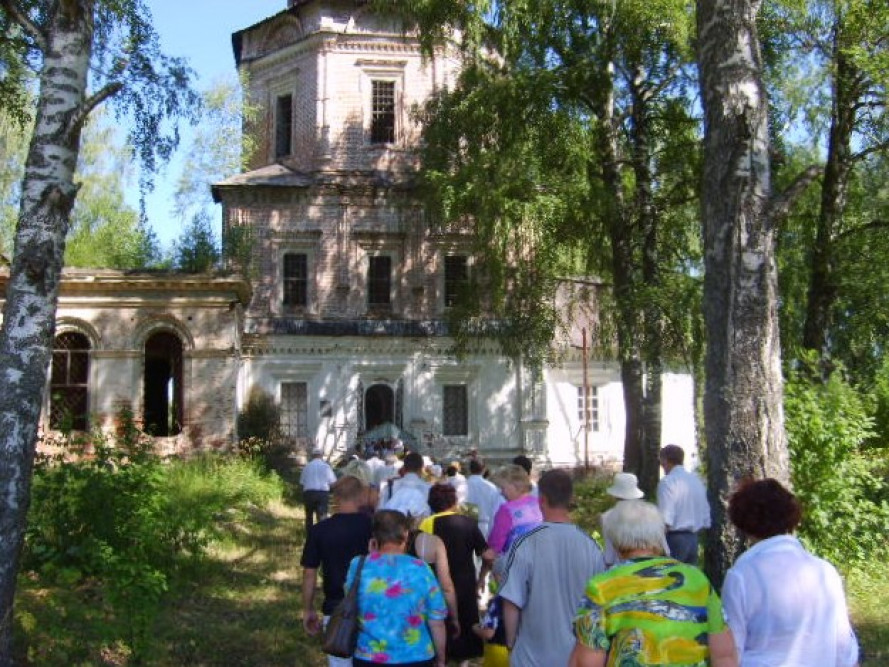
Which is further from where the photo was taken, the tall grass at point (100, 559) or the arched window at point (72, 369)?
the arched window at point (72, 369)

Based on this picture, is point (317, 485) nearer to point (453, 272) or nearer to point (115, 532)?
point (115, 532)

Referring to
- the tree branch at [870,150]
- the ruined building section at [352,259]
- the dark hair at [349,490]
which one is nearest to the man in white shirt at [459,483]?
the dark hair at [349,490]

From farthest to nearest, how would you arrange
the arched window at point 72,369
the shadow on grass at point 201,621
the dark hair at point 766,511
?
the arched window at point 72,369 < the shadow on grass at point 201,621 < the dark hair at point 766,511

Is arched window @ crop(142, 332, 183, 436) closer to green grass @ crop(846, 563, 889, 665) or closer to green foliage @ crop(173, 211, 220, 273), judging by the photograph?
green foliage @ crop(173, 211, 220, 273)

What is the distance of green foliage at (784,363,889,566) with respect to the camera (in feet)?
34.9

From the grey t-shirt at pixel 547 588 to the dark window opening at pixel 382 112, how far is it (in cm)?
2554

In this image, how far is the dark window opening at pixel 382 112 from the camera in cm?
2939

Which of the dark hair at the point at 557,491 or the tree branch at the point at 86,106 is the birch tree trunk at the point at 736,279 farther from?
the tree branch at the point at 86,106

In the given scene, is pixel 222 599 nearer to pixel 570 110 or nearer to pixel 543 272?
pixel 543 272

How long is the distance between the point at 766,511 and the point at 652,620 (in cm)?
89

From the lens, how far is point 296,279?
2812 centimetres

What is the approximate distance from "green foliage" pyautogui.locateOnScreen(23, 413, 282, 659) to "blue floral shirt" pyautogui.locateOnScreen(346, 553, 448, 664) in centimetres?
313

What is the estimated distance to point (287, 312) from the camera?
1095 inches

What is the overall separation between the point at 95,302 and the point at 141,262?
626 inches
